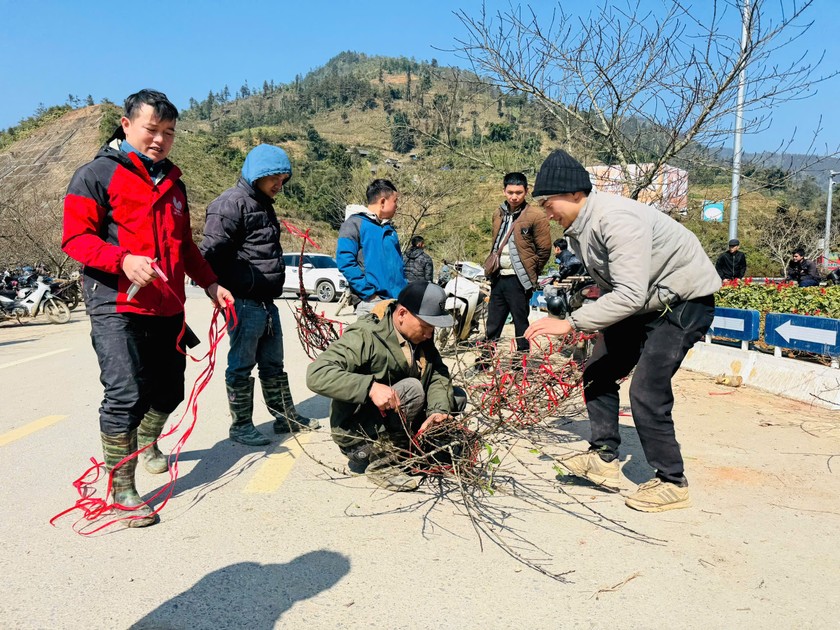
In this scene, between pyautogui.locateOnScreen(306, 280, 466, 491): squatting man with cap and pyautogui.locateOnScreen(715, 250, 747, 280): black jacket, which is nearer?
pyautogui.locateOnScreen(306, 280, 466, 491): squatting man with cap

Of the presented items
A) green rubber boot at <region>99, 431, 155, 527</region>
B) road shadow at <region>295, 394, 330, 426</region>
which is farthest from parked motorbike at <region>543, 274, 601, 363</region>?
green rubber boot at <region>99, 431, 155, 527</region>

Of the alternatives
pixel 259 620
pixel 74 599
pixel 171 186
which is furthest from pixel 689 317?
pixel 74 599

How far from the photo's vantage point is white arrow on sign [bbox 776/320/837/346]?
227 inches

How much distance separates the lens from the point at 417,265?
11.7m

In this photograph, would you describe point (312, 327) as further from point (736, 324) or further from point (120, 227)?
point (736, 324)

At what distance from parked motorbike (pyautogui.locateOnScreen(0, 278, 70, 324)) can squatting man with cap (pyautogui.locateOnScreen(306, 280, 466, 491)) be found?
1369cm

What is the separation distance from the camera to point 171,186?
349cm

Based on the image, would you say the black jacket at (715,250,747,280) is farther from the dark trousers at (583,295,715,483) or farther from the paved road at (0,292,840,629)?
the dark trousers at (583,295,715,483)

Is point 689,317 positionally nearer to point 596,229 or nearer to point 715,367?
point 596,229

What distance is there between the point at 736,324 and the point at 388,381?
5097 mm

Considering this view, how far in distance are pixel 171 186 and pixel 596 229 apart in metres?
2.31

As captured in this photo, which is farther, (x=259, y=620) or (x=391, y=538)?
(x=391, y=538)

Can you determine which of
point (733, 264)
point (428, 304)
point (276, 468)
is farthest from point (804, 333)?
point (733, 264)

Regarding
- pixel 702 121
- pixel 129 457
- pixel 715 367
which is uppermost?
pixel 702 121
